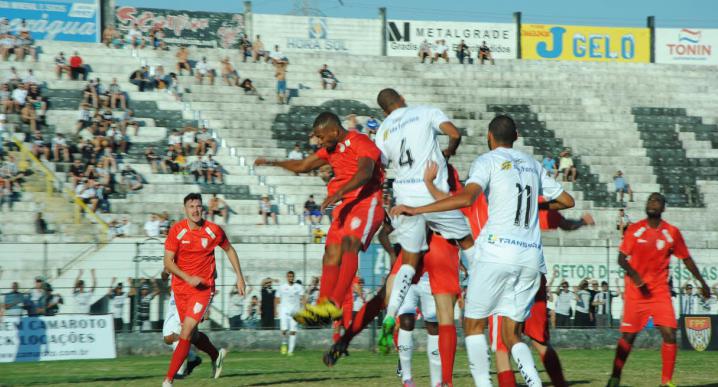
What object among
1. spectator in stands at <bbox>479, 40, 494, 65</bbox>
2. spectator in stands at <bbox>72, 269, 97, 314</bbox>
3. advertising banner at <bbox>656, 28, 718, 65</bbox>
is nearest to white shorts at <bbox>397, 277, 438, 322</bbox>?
spectator in stands at <bbox>72, 269, 97, 314</bbox>

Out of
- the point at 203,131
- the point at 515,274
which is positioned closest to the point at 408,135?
the point at 515,274

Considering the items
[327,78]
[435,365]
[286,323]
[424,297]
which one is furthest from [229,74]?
[435,365]

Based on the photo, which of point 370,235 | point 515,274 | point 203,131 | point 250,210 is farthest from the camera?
point 203,131

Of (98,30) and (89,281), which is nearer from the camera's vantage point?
(89,281)

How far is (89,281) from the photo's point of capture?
25.3 m

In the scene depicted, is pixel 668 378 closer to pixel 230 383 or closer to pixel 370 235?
pixel 370 235

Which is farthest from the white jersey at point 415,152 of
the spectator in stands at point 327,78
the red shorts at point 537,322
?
the spectator in stands at point 327,78

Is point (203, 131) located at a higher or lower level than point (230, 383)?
higher

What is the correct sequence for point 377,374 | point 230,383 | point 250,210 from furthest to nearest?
point 250,210, point 377,374, point 230,383

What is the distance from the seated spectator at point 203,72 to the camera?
40406 millimetres

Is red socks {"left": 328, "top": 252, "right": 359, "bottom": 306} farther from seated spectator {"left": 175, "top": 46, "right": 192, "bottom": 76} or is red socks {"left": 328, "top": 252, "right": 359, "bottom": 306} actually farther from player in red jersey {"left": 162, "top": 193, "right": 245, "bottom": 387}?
seated spectator {"left": 175, "top": 46, "right": 192, "bottom": 76}

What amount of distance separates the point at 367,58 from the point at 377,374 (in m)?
30.1

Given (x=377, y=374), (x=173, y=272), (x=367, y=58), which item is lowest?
(x=377, y=374)

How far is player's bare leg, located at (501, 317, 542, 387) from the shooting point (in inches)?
395
